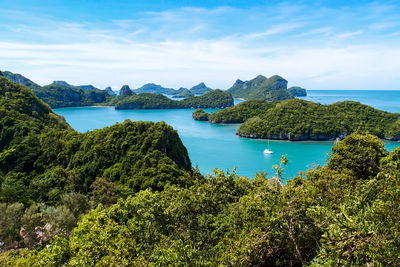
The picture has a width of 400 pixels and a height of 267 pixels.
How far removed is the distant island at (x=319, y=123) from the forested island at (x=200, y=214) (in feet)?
125

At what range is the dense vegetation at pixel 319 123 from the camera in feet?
188

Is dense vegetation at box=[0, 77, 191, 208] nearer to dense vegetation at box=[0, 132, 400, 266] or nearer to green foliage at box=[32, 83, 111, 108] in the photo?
dense vegetation at box=[0, 132, 400, 266]

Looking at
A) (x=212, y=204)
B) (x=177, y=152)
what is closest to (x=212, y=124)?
(x=177, y=152)

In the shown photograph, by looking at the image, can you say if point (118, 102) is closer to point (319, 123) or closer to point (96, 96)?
point (96, 96)

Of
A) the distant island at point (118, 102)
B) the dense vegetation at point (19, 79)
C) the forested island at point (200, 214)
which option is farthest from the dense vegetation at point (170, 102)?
the forested island at point (200, 214)

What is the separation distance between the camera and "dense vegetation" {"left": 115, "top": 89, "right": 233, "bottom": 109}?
134500mm

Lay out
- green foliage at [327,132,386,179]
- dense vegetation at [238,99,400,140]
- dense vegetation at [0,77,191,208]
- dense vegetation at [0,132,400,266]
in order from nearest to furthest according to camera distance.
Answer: dense vegetation at [0,132,400,266] → green foliage at [327,132,386,179] → dense vegetation at [0,77,191,208] → dense vegetation at [238,99,400,140]

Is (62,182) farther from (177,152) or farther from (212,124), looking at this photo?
(212,124)

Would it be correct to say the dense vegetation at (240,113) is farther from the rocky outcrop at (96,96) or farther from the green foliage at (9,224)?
the rocky outcrop at (96,96)

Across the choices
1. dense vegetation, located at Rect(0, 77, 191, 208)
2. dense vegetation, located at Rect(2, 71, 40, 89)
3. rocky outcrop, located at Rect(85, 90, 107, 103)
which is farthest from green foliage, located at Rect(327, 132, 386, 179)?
dense vegetation, located at Rect(2, 71, 40, 89)

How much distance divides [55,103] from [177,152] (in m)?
129

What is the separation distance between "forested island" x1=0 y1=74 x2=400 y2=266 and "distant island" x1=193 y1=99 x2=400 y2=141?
125 feet

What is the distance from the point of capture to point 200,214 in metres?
8.45

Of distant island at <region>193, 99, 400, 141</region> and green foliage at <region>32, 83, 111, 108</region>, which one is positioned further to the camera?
green foliage at <region>32, 83, 111, 108</region>
